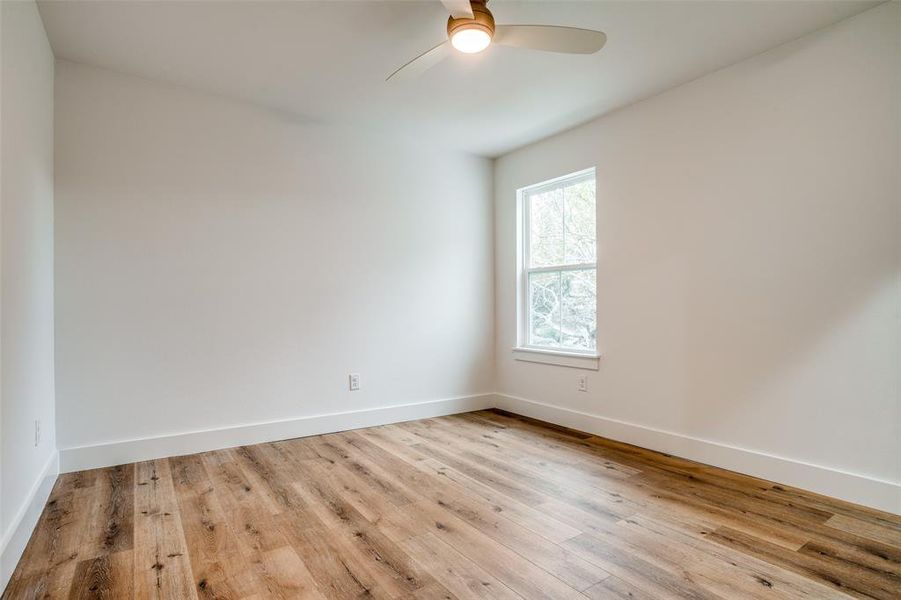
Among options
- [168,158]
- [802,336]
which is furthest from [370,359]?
[802,336]

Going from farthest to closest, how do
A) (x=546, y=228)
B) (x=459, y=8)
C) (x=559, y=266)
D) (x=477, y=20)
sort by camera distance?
(x=546, y=228) < (x=559, y=266) < (x=477, y=20) < (x=459, y=8)

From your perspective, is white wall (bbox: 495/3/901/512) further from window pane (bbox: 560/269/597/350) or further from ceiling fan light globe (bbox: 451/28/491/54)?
ceiling fan light globe (bbox: 451/28/491/54)

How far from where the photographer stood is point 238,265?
3.34m

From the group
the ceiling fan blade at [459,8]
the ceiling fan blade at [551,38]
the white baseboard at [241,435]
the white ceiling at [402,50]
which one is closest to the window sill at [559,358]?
the white baseboard at [241,435]

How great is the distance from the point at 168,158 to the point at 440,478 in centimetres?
264

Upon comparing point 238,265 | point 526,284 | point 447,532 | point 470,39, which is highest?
point 470,39

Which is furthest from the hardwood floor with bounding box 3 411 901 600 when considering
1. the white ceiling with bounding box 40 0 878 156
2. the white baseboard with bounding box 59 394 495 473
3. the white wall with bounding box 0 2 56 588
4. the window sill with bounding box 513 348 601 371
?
the white ceiling with bounding box 40 0 878 156

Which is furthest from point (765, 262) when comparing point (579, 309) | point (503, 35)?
point (503, 35)

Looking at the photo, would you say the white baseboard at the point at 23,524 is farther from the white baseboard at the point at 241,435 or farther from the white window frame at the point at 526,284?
the white window frame at the point at 526,284

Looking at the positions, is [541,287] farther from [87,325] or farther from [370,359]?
[87,325]

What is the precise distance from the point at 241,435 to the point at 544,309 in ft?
8.42

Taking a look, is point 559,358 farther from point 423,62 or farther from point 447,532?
point 423,62

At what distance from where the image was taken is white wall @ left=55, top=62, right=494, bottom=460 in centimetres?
288

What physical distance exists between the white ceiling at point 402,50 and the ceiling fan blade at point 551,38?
27 centimetres
